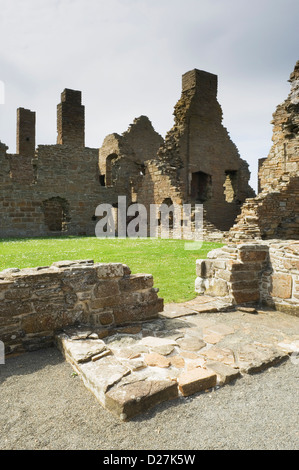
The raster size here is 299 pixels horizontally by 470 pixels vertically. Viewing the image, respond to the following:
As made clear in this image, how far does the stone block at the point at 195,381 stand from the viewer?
2.89 meters

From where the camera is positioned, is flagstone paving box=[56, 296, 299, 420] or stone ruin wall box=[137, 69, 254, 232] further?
stone ruin wall box=[137, 69, 254, 232]

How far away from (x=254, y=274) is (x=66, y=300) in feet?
11.0

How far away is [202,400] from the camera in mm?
2824

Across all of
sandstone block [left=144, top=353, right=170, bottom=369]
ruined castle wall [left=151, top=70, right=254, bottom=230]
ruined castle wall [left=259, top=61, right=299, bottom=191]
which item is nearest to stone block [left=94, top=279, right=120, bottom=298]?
sandstone block [left=144, top=353, right=170, bottom=369]

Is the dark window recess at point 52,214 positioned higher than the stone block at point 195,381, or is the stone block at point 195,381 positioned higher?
the dark window recess at point 52,214

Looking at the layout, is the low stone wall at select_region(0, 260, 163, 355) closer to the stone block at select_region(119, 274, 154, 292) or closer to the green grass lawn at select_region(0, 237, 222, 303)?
the stone block at select_region(119, 274, 154, 292)

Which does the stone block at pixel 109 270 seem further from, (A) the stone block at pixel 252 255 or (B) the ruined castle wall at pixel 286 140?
(B) the ruined castle wall at pixel 286 140

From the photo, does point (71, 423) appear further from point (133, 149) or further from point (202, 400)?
point (133, 149)

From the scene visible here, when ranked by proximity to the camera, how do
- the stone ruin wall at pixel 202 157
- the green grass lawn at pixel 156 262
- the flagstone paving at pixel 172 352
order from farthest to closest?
the stone ruin wall at pixel 202 157 < the green grass lawn at pixel 156 262 < the flagstone paving at pixel 172 352

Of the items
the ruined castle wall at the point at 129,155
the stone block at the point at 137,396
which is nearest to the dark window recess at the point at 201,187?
the ruined castle wall at the point at 129,155

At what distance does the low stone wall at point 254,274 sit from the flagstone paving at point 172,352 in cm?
43

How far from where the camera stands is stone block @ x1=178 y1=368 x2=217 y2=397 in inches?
114

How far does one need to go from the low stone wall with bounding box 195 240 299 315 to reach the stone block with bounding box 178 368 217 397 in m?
2.70

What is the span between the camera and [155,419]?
256 centimetres
